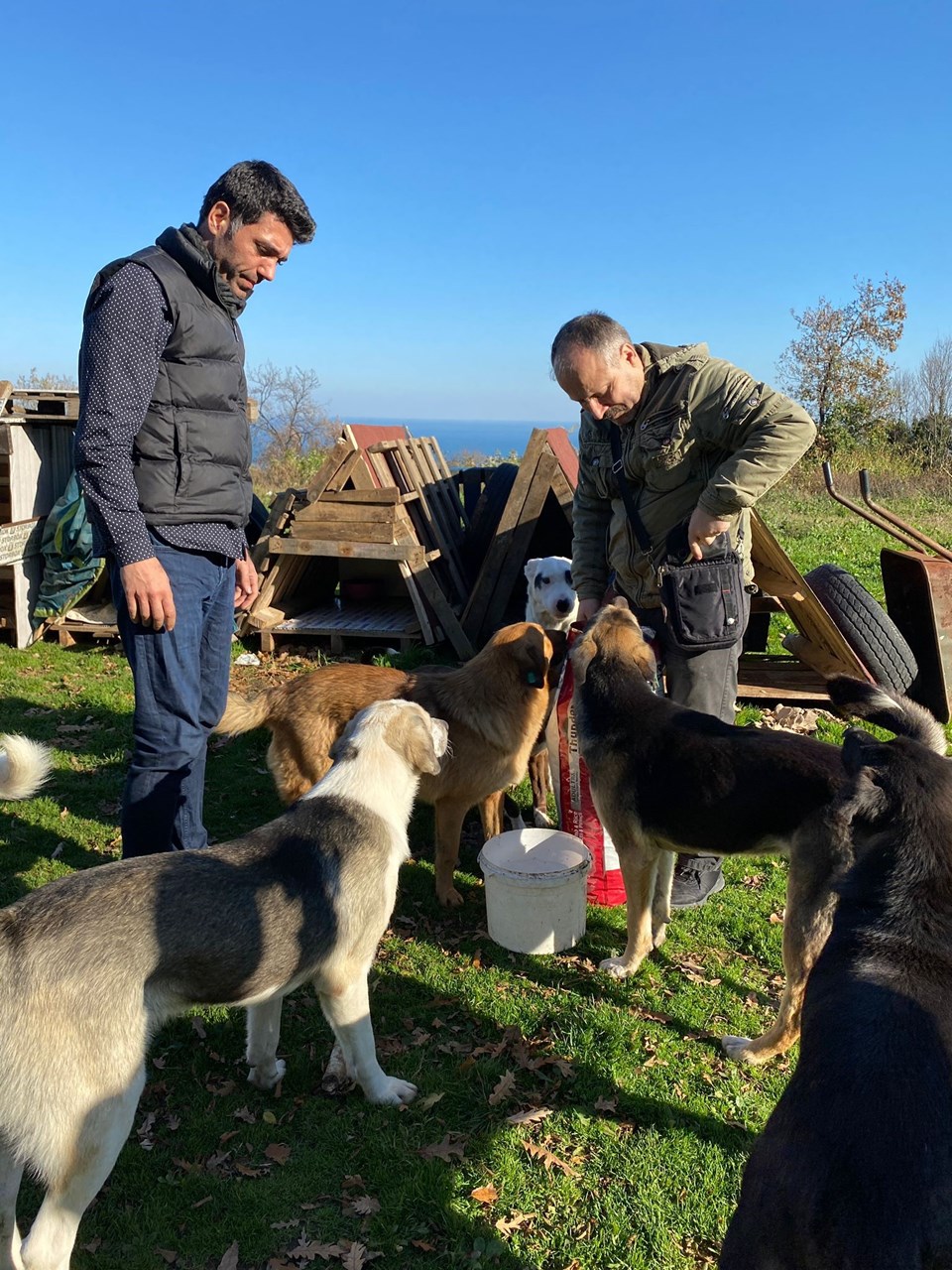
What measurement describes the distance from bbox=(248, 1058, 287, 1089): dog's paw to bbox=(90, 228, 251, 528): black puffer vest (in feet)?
7.77

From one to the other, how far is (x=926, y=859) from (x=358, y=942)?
81.2 inches

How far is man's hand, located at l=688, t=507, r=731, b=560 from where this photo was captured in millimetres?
4059

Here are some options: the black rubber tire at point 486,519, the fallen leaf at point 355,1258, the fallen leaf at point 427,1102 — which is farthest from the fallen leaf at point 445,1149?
the black rubber tire at point 486,519

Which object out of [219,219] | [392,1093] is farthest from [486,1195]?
[219,219]

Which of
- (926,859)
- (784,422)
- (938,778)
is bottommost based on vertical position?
(926,859)

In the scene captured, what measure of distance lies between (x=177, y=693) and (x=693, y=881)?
312cm

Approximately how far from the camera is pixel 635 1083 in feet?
11.8

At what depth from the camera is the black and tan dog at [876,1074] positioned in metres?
1.79

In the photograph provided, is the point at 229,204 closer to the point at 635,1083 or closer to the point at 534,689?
the point at 534,689

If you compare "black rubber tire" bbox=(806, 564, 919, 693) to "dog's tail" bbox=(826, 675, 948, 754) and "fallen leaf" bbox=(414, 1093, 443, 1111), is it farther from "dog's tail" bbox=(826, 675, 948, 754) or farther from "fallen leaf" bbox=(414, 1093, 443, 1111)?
"fallen leaf" bbox=(414, 1093, 443, 1111)

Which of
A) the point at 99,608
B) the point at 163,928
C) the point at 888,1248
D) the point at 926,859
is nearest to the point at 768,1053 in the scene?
the point at 926,859

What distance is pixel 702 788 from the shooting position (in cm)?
387

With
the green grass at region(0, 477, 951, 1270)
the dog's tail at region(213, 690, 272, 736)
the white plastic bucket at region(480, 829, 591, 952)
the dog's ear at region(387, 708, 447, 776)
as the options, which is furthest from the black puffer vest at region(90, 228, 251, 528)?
the green grass at region(0, 477, 951, 1270)

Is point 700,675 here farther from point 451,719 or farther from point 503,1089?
point 503,1089
